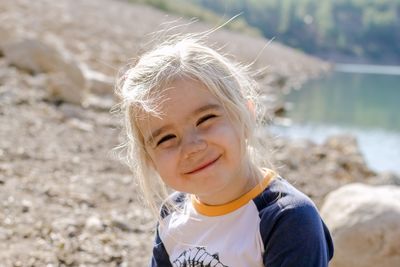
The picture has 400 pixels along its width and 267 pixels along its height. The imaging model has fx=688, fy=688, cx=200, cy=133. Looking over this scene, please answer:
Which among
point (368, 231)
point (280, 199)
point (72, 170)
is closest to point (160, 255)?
point (280, 199)

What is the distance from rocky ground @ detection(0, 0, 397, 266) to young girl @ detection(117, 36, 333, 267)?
19.5 inches

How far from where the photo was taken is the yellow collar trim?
4.84 ft

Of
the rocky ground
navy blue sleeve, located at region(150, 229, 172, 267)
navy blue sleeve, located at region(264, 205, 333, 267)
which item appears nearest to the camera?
navy blue sleeve, located at region(264, 205, 333, 267)

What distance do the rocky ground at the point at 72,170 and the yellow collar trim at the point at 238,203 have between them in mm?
617

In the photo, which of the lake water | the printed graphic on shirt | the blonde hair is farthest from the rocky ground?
the lake water

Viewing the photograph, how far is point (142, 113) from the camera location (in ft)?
4.93

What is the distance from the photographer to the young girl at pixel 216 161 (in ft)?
4.49

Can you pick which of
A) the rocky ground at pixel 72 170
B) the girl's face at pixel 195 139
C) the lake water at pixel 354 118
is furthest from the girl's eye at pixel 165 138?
the lake water at pixel 354 118

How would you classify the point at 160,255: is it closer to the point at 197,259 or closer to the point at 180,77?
the point at 197,259

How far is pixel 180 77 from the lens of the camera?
4.75 feet

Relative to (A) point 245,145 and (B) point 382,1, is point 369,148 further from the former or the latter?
(B) point 382,1

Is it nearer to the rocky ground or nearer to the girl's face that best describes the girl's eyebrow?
the girl's face

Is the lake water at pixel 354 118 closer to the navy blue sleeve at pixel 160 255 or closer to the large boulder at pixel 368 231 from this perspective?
the large boulder at pixel 368 231

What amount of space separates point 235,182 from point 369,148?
7.92 metres
